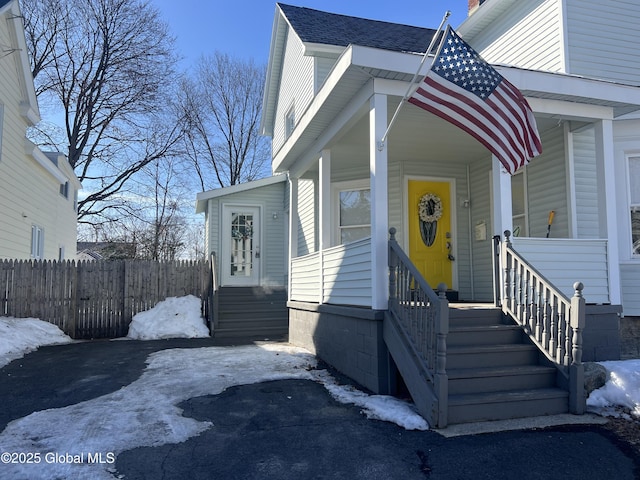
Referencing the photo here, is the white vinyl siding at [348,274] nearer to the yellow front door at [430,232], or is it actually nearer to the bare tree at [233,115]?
the yellow front door at [430,232]

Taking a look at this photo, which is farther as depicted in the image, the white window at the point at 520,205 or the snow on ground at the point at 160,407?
the white window at the point at 520,205

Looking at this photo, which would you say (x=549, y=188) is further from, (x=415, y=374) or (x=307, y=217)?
(x=307, y=217)

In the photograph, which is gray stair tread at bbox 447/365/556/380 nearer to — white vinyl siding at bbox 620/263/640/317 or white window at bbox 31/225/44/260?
white vinyl siding at bbox 620/263/640/317

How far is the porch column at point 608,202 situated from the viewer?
6.00m

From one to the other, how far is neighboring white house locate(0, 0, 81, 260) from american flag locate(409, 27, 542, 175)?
9731 mm

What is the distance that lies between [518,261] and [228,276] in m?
9.41

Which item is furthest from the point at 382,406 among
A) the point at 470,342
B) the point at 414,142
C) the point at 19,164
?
the point at 19,164

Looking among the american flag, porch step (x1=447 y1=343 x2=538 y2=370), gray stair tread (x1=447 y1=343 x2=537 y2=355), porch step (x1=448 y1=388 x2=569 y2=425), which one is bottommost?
porch step (x1=448 y1=388 x2=569 y2=425)

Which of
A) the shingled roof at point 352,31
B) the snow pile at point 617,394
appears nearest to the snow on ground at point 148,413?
the snow pile at point 617,394

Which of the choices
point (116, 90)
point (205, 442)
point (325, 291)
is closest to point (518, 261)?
point (325, 291)

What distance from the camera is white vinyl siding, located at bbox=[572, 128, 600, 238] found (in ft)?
22.3

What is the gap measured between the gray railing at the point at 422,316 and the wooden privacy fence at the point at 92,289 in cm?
742

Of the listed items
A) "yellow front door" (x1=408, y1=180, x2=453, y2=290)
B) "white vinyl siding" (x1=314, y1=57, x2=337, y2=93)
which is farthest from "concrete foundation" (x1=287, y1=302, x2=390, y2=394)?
"white vinyl siding" (x1=314, y1=57, x2=337, y2=93)

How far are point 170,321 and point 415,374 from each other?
7.57 metres
